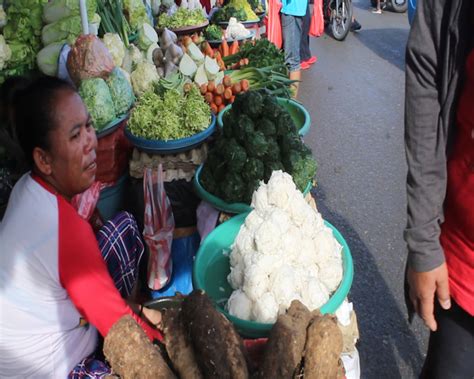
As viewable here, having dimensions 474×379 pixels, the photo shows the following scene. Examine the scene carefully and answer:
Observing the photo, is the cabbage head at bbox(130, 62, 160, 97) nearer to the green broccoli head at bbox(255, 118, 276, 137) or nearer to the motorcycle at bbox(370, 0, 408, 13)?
the green broccoli head at bbox(255, 118, 276, 137)

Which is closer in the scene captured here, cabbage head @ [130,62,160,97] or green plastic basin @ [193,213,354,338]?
green plastic basin @ [193,213,354,338]

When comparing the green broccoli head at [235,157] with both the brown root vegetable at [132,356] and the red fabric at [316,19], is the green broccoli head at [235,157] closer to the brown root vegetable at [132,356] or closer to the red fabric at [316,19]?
the brown root vegetable at [132,356]

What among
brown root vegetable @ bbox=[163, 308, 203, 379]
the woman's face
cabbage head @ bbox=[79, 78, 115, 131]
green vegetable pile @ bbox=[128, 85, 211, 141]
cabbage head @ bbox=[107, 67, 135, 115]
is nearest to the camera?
brown root vegetable @ bbox=[163, 308, 203, 379]

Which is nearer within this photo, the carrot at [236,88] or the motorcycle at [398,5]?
the carrot at [236,88]

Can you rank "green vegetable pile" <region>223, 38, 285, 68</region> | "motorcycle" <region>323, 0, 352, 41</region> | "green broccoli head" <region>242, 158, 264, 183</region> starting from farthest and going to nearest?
1. "motorcycle" <region>323, 0, 352, 41</region>
2. "green vegetable pile" <region>223, 38, 285, 68</region>
3. "green broccoli head" <region>242, 158, 264, 183</region>

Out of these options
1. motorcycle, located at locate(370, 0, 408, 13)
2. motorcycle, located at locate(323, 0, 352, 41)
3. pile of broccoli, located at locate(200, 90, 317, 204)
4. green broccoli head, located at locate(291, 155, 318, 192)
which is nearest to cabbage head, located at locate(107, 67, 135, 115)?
pile of broccoli, located at locate(200, 90, 317, 204)

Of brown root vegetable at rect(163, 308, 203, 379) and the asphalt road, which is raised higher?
brown root vegetable at rect(163, 308, 203, 379)

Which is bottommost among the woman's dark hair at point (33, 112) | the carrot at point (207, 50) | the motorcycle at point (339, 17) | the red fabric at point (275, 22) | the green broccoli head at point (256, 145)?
the motorcycle at point (339, 17)

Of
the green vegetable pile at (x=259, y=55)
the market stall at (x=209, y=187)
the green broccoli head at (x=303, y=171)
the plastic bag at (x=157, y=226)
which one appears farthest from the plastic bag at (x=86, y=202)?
the green vegetable pile at (x=259, y=55)

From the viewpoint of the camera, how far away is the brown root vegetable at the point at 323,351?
1219 mm

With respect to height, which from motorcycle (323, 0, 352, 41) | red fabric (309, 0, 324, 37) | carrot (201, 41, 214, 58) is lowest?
motorcycle (323, 0, 352, 41)

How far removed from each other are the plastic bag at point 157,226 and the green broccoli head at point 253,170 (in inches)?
22.2

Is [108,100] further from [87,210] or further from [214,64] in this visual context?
[214,64]

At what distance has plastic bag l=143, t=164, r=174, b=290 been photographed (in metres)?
2.63
